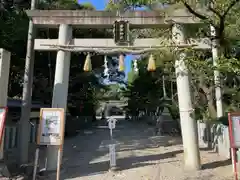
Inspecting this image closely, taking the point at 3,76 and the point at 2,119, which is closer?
the point at 2,119

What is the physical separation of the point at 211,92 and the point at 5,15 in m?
10.6

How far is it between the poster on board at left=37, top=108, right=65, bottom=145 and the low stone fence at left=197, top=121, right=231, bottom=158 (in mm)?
5155

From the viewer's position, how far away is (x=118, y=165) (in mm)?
8180

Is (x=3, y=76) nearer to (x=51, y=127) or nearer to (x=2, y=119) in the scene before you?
(x=2, y=119)

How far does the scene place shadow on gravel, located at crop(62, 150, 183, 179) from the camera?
744 centimetres

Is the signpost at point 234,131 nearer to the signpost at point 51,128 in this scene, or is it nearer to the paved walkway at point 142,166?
the paved walkway at point 142,166

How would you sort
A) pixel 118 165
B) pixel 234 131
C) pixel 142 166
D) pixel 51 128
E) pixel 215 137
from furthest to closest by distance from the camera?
pixel 215 137 < pixel 118 165 < pixel 142 166 < pixel 51 128 < pixel 234 131

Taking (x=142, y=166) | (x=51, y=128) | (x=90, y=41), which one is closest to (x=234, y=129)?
(x=142, y=166)

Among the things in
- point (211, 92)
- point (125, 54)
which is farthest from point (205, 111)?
point (125, 54)

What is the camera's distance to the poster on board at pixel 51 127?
6.66 meters

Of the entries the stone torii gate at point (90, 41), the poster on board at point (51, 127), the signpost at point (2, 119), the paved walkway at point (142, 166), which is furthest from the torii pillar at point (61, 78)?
the signpost at point (2, 119)

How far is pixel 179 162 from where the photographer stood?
27.2ft

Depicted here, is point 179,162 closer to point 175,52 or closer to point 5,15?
point 175,52

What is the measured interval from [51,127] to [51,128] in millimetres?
25
